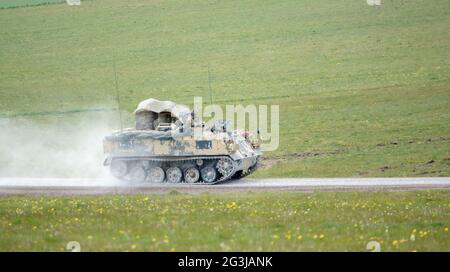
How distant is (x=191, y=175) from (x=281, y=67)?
93.3 ft

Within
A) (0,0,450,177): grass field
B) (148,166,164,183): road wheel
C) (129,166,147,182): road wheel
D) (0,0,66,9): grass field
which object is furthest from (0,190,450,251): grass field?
(0,0,66,9): grass field

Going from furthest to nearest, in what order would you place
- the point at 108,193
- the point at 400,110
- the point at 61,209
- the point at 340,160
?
the point at 400,110 → the point at 340,160 → the point at 108,193 → the point at 61,209

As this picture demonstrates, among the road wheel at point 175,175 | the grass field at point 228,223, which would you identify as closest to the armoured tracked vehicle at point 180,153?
the road wheel at point 175,175

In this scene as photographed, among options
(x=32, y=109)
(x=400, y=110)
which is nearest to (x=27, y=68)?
(x=32, y=109)

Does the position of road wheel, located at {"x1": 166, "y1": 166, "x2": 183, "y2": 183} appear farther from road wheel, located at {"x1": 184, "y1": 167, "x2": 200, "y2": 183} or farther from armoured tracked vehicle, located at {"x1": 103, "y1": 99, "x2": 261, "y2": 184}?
road wheel, located at {"x1": 184, "y1": 167, "x2": 200, "y2": 183}

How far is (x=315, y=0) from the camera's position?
7062 cm

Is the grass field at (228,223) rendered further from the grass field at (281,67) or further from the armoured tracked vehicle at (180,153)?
the grass field at (281,67)

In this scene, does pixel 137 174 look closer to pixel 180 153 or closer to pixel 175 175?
pixel 175 175

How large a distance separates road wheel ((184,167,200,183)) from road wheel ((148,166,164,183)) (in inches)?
37.9

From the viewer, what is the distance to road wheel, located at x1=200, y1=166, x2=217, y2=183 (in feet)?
104

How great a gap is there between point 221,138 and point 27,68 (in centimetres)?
3402

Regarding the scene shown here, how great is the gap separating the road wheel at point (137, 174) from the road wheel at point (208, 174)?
2.39 m
